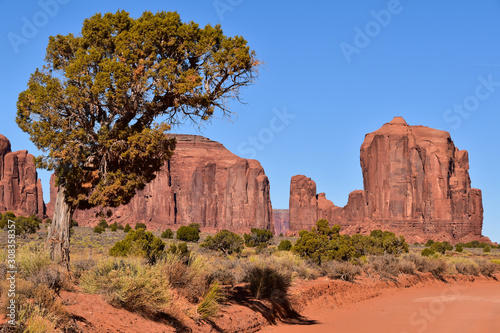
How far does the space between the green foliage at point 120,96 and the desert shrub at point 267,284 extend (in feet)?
17.1

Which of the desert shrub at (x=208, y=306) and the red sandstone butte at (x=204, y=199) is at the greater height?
the red sandstone butte at (x=204, y=199)

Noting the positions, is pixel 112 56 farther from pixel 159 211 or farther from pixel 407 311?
pixel 159 211

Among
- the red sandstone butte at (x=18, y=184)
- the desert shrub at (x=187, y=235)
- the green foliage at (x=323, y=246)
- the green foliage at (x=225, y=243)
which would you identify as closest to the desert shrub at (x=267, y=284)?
the green foliage at (x=323, y=246)

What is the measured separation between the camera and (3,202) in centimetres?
13000

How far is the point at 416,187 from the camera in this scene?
407 feet

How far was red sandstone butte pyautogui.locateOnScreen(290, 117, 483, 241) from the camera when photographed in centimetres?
11769

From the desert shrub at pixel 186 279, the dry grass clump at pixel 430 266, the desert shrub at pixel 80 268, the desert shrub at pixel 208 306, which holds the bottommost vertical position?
the dry grass clump at pixel 430 266

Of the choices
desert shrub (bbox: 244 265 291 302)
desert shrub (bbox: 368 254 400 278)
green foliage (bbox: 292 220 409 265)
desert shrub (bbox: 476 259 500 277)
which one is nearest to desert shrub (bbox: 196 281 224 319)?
desert shrub (bbox: 244 265 291 302)

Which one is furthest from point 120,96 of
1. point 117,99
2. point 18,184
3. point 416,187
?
point 18,184

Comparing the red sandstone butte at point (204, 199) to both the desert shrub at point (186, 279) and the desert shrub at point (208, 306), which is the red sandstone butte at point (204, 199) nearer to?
the desert shrub at point (186, 279)

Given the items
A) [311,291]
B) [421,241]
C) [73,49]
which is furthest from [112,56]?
[421,241]

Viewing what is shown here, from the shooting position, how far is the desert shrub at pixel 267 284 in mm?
15992

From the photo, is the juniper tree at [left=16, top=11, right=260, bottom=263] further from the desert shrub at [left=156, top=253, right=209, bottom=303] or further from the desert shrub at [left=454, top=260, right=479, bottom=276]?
the desert shrub at [left=454, top=260, right=479, bottom=276]

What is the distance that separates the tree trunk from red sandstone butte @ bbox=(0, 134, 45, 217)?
417 ft
